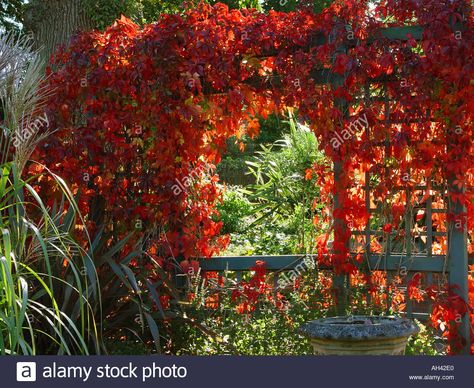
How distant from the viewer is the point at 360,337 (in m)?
3.68

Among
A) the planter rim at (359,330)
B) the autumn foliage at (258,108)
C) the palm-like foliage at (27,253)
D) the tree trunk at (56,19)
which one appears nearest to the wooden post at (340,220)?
the autumn foliage at (258,108)

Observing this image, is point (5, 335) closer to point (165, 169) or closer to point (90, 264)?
point (90, 264)

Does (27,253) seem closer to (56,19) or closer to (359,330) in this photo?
(359,330)

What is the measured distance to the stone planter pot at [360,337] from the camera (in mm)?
3691

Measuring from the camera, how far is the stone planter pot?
369 cm

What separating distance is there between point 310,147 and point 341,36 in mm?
4457

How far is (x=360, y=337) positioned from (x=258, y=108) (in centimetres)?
195

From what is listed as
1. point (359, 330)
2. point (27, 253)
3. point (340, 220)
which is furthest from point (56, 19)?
point (359, 330)

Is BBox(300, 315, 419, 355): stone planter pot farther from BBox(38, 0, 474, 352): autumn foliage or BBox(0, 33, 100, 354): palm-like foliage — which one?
BBox(0, 33, 100, 354): palm-like foliage

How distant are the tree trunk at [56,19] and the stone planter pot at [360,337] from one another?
550 cm

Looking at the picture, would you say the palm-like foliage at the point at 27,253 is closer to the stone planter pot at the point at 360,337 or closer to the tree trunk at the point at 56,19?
the stone planter pot at the point at 360,337

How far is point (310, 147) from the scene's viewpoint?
8.93 meters

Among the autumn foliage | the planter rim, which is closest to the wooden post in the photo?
the autumn foliage

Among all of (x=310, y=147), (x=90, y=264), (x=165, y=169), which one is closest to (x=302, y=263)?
(x=165, y=169)
